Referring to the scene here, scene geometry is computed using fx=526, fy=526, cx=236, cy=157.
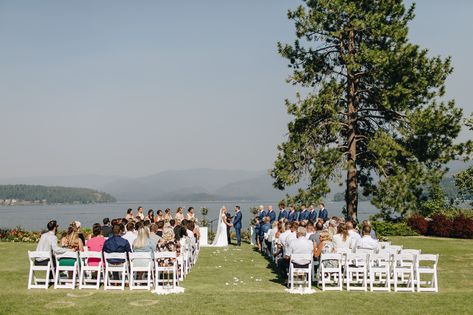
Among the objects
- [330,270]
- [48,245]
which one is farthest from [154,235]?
[330,270]

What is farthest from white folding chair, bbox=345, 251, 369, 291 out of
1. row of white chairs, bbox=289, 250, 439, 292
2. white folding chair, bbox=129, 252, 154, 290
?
white folding chair, bbox=129, 252, 154, 290

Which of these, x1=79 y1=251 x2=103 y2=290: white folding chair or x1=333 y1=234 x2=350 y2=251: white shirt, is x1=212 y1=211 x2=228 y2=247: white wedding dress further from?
x1=79 y1=251 x2=103 y2=290: white folding chair

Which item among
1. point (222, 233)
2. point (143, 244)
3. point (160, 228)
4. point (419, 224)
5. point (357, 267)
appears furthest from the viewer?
point (419, 224)

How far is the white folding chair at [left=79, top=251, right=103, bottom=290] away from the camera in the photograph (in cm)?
1242

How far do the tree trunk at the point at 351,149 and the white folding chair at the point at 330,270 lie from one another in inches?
547

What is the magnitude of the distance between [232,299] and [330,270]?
2.86 m

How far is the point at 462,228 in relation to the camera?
28531mm

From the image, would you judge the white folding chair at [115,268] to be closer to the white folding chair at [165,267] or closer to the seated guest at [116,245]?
the seated guest at [116,245]

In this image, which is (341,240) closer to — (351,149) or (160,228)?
(160,228)

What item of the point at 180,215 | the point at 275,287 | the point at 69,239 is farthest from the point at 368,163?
the point at 69,239

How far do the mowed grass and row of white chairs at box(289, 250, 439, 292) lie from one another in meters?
0.44

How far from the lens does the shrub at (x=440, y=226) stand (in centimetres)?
2906

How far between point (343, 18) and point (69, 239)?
766 inches

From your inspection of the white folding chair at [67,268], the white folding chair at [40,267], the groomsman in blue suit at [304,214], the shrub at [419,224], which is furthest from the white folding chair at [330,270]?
the shrub at [419,224]
